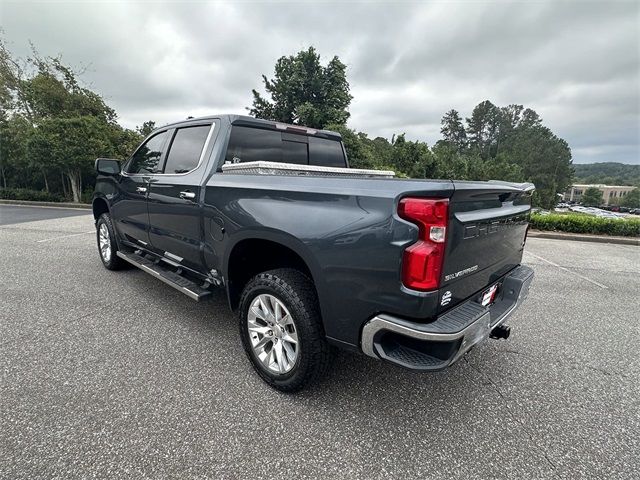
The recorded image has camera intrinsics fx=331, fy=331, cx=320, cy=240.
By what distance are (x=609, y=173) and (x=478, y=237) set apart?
161 meters

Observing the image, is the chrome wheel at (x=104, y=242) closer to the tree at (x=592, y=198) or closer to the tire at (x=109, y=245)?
the tire at (x=109, y=245)

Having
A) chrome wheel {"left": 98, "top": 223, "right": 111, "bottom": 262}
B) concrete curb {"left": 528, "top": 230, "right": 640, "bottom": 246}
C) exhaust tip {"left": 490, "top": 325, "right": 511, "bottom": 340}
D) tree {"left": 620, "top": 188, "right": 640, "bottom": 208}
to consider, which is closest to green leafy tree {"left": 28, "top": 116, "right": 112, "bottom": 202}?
chrome wheel {"left": 98, "top": 223, "right": 111, "bottom": 262}

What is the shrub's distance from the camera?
53.8ft

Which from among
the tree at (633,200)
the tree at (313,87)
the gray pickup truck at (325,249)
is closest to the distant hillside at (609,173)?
the tree at (633,200)

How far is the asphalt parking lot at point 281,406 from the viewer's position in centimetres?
173

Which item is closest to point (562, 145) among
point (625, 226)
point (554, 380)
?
point (625, 226)

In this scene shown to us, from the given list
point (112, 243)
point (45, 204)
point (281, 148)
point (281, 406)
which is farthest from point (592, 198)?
point (281, 406)

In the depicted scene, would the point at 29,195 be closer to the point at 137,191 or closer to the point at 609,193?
the point at 137,191

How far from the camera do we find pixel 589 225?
9664mm

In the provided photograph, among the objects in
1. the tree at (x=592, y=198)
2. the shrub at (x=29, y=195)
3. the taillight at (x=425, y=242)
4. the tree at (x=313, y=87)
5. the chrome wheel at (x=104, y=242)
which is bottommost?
the tree at (x=592, y=198)

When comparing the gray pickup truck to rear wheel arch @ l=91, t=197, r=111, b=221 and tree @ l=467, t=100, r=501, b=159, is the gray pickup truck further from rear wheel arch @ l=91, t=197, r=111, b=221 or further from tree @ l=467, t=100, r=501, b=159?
tree @ l=467, t=100, r=501, b=159

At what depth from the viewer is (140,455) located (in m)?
1.73

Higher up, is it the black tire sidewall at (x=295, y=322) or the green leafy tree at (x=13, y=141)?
the green leafy tree at (x=13, y=141)

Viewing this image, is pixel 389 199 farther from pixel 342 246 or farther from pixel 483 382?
pixel 483 382
